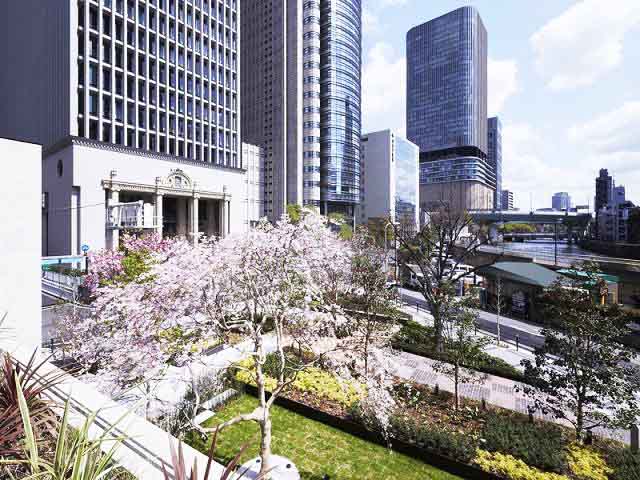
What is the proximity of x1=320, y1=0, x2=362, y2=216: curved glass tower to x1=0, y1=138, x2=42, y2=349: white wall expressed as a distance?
75410 mm

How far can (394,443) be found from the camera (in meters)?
11.3

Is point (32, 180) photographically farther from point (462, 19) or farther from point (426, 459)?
point (462, 19)

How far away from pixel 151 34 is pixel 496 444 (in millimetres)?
54595

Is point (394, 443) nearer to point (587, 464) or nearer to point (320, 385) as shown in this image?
point (320, 385)

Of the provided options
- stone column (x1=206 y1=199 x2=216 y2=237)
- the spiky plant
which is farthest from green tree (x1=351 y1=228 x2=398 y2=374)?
stone column (x1=206 y1=199 x2=216 y2=237)

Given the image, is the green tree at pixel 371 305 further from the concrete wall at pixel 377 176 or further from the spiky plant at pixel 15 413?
the concrete wall at pixel 377 176

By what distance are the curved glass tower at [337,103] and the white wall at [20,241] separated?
247 feet

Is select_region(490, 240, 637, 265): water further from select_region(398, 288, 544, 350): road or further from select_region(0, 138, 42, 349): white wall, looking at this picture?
select_region(0, 138, 42, 349): white wall

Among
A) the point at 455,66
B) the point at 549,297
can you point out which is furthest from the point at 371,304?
the point at 455,66

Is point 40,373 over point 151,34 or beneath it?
beneath

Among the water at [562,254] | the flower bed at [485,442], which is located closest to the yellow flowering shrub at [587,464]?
the flower bed at [485,442]

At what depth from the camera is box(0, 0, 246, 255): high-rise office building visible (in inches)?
1479

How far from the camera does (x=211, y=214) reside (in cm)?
5647

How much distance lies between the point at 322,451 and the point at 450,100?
557 ft
